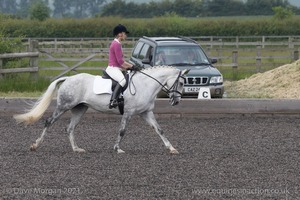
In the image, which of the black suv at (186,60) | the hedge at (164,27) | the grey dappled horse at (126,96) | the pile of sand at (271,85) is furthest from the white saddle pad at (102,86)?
the hedge at (164,27)

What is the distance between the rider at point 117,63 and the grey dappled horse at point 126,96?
0.12 meters

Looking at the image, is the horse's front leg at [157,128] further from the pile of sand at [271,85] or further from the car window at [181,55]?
the pile of sand at [271,85]

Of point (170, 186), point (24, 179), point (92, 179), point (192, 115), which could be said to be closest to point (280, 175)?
point (170, 186)

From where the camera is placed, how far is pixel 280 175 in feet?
34.3

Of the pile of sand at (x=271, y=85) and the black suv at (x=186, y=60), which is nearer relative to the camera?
the black suv at (x=186, y=60)

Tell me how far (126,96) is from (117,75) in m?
0.38

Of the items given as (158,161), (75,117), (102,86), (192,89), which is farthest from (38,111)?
(192,89)

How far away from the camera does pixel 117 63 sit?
1298cm

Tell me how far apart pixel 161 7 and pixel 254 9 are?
11.1m

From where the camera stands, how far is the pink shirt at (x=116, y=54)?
12766 mm

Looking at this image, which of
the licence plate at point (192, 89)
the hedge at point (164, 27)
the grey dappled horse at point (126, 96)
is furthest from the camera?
the hedge at point (164, 27)

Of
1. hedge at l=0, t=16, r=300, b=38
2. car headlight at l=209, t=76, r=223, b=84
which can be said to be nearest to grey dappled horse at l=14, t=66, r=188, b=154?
car headlight at l=209, t=76, r=223, b=84

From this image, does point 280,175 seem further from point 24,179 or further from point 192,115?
point 192,115

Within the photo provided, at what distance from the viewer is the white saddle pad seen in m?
12.9
